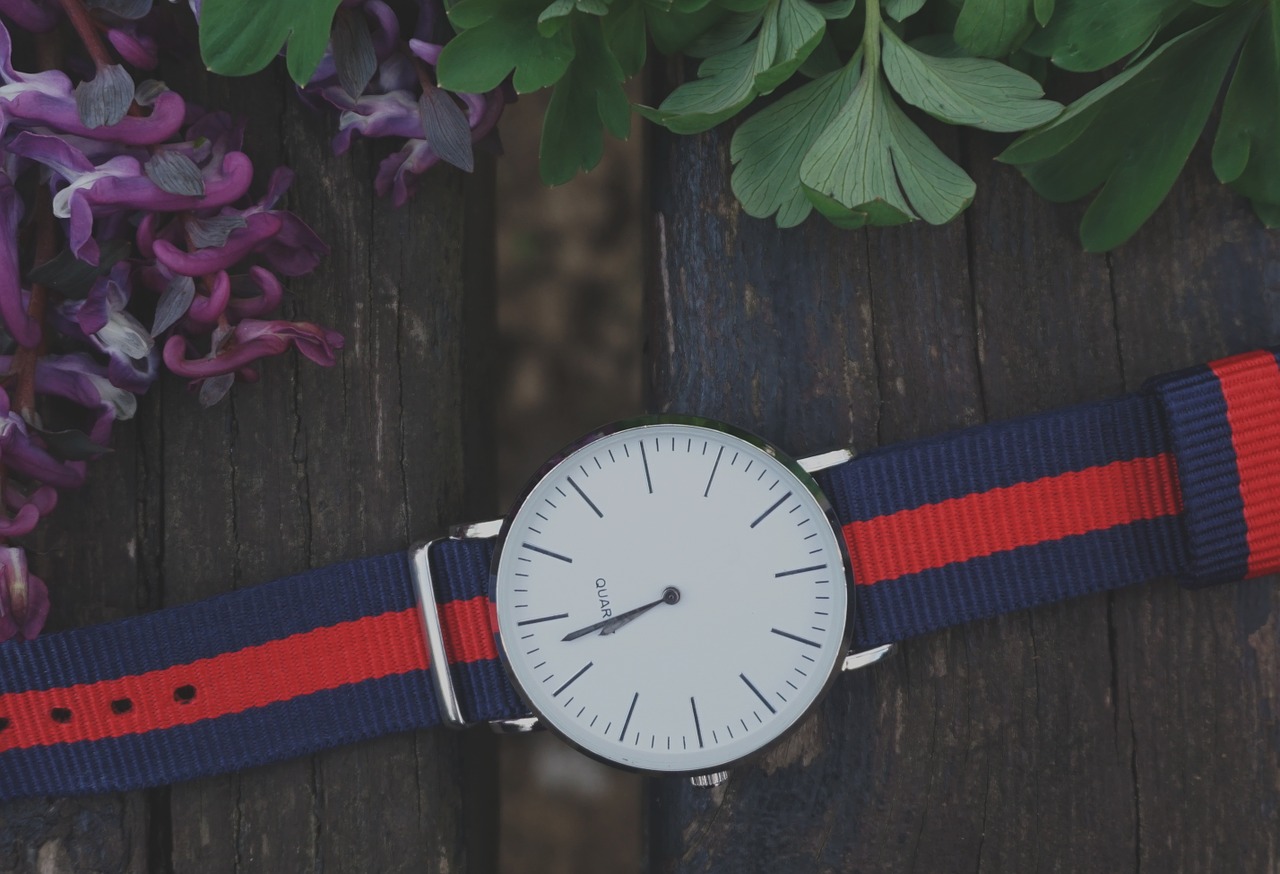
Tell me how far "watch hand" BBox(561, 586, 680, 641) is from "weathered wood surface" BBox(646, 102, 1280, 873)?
0.20 metres

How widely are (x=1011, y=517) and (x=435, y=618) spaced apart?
0.59m

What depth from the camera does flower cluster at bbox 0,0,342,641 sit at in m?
0.88

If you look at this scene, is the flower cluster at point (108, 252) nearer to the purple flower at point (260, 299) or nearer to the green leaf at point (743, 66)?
the purple flower at point (260, 299)

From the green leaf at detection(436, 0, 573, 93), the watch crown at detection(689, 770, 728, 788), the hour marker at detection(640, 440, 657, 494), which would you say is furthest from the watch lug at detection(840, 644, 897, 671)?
the green leaf at detection(436, 0, 573, 93)

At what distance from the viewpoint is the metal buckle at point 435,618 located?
1.02 metres

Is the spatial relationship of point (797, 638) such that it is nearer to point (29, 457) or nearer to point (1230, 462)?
point (1230, 462)

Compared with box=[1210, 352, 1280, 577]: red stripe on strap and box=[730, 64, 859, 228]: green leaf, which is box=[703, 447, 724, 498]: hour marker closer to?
box=[730, 64, 859, 228]: green leaf

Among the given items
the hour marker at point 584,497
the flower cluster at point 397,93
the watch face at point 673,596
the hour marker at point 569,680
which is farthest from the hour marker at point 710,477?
the flower cluster at point 397,93

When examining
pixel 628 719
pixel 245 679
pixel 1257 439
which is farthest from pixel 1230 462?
pixel 245 679

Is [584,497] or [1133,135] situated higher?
[1133,135]

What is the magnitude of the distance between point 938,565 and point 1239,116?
502 millimetres

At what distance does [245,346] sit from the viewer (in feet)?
3.14

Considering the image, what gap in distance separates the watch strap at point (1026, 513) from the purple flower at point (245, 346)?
20.5 inches

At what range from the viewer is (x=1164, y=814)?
1.06 metres
